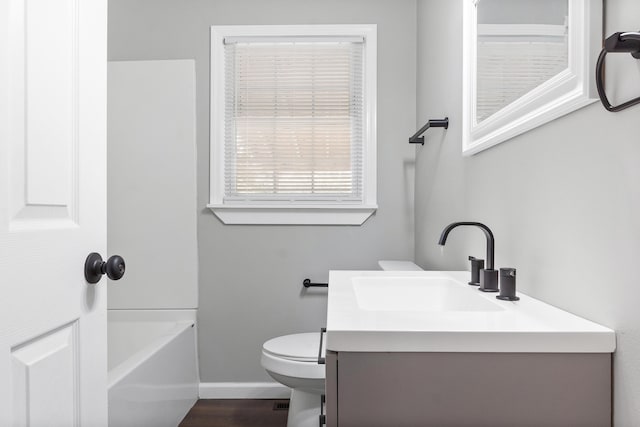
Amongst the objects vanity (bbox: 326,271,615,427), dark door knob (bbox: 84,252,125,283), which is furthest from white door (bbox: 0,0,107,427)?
vanity (bbox: 326,271,615,427)

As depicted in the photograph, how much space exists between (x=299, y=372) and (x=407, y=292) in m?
0.69

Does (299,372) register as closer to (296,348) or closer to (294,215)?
(296,348)

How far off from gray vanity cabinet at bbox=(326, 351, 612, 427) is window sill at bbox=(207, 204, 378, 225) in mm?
1674

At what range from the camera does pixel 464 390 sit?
66 cm

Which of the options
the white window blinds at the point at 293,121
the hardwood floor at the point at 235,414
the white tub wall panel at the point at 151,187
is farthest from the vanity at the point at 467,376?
the white tub wall panel at the point at 151,187

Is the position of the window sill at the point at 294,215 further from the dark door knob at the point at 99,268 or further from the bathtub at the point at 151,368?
the dark door knob at the point at 99,268

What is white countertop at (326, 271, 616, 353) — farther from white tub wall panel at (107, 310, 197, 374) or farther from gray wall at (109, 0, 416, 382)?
white tub wall panel at (107, 310, 197, 374)

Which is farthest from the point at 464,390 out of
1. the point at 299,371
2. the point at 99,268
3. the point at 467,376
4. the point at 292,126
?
the point at 292,126

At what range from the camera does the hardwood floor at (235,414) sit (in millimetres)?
2074

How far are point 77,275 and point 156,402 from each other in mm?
1165

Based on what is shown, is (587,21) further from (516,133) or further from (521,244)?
(521,244)

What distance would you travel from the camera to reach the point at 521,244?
1064 millimetres

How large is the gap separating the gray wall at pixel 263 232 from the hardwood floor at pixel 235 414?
0.12 metres

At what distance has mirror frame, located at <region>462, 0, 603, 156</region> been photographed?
2.46 ft
